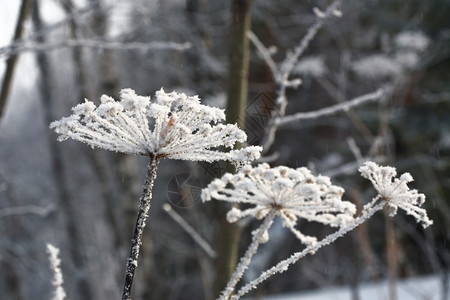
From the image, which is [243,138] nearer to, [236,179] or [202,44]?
[236,179]

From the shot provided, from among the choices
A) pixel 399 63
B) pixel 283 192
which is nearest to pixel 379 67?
pixel 399 63

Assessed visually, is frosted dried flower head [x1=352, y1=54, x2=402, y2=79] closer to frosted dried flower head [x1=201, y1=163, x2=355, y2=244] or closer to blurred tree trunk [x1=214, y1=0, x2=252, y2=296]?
blurred tree trunk [x1=214, y1=0, x2=252, y2=296]

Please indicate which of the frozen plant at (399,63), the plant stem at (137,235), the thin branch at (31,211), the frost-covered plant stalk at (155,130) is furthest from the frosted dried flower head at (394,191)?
the frozen plant at (399,63)

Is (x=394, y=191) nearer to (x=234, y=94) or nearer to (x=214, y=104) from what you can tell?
(x=234, y=94)

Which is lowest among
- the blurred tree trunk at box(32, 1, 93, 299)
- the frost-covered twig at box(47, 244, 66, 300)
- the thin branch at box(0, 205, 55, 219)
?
the frost-covered twig at box(47, 244, 66, 300)

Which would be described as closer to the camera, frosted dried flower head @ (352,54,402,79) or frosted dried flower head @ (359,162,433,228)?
frosted dried flower head @ (359,162,433,228)

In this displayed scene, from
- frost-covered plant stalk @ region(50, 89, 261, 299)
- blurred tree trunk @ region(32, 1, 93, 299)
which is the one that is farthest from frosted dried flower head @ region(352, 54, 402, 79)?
frost-covered plant stalk @ region(50, 89, 261, 299)

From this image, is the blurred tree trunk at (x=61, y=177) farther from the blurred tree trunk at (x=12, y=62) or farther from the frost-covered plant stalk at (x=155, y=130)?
the frost-covered plant stalk at (x=155, y=130)

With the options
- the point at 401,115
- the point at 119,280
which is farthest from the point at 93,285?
the point at 401,115
